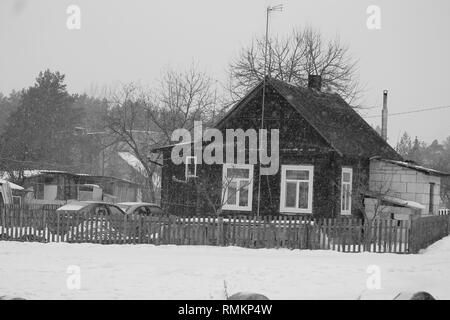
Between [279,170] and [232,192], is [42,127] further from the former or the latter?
[279,170]

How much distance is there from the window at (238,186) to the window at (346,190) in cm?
376

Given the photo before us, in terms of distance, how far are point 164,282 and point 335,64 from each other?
36.2 m

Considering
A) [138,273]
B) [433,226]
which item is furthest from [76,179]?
[138,273]

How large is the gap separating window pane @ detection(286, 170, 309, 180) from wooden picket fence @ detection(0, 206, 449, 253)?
5.62m

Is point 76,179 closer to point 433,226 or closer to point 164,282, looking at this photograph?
point 433,226

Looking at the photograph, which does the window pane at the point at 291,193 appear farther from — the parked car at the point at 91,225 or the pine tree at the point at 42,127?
the pine tree at the point at 42,127

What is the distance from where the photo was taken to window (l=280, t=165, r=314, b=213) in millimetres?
25141

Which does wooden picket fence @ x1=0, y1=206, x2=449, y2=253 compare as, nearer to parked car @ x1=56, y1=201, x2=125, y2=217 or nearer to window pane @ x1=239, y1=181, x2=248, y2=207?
parked car @ x1=56, y1=201, x2=125, y2=217

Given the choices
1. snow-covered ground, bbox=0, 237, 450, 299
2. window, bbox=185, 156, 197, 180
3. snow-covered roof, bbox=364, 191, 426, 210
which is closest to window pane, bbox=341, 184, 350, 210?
snow-covered roof, bbox=364, 191, 426, 210

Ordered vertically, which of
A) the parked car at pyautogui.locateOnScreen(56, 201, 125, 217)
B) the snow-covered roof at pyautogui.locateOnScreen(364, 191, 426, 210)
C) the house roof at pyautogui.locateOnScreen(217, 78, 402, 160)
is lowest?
the parked car at pyautogui.locateOnScreen(56, 201, 125, 217)

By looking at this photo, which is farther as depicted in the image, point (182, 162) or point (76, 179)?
point (76, 179)

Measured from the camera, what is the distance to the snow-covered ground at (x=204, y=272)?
38.2 ft

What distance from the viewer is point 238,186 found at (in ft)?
85.9

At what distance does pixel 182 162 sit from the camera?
27.7 meters
